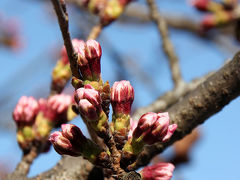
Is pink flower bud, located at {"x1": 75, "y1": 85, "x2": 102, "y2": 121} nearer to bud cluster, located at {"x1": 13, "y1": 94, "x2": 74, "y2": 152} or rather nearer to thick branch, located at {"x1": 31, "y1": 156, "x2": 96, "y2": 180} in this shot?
thick branch, located at {"x1": 31, "y1": 156, "x2": 96, "y2": 180}

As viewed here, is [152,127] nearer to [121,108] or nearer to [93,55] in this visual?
[121,108]

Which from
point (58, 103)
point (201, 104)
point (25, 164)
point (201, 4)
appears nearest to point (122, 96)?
point (201, 104)

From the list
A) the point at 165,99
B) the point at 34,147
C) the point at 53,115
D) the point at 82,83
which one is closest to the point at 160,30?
the point at 165,99

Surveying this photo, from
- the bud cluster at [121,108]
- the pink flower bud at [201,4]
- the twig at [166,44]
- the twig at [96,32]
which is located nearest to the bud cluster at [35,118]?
the twig at [96,32]

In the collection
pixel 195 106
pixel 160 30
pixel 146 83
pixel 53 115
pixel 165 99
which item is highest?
pixel 146 83

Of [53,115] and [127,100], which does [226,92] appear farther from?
[53,115]
